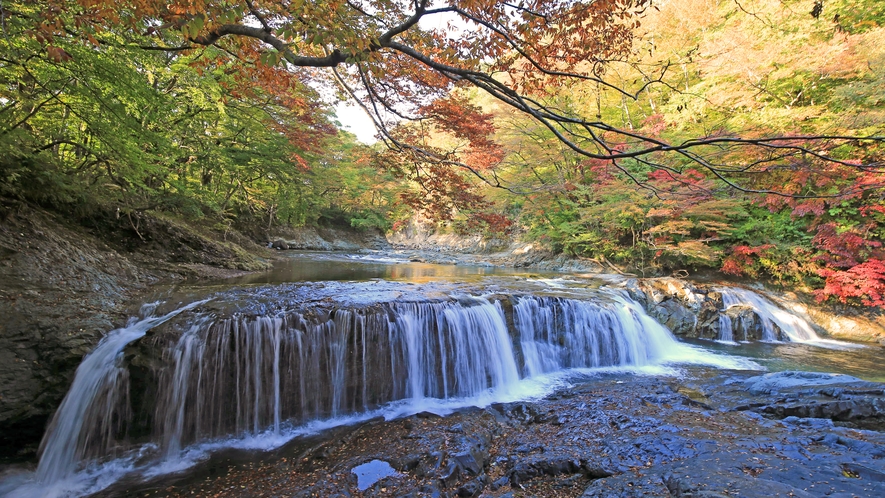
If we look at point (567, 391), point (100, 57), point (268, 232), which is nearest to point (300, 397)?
point (567, 391)

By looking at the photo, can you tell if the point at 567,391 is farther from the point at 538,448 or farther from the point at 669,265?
the point at 669,265

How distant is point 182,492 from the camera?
3510 millimetres

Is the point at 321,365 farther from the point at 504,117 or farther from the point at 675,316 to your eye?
the point at 504,117

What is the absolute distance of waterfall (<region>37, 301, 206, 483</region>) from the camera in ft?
12.7

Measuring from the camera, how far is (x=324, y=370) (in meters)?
5.39

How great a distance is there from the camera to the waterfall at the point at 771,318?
30.0 feet

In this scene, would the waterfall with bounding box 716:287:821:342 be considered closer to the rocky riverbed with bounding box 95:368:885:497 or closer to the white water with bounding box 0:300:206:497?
the rocky riverbed with bounding box 95:368:885:497

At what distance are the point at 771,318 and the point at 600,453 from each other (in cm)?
915

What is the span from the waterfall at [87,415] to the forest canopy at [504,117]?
311 cm

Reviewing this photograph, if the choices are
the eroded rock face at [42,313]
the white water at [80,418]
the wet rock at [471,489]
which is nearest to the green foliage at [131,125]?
the eroded rock face at [42,313]

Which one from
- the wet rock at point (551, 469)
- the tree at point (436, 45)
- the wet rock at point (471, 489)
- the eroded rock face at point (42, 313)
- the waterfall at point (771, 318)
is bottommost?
the wet rock at point (471, 489)

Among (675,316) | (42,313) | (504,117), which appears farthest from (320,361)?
(504,117)

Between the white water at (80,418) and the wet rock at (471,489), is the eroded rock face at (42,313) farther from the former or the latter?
the wet rock at (471,489)

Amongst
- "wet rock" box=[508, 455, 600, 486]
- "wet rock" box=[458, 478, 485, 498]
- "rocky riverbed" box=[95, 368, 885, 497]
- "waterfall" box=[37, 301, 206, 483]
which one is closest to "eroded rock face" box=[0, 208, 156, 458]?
"waterfall" box=[37, 301, 206, 483]
